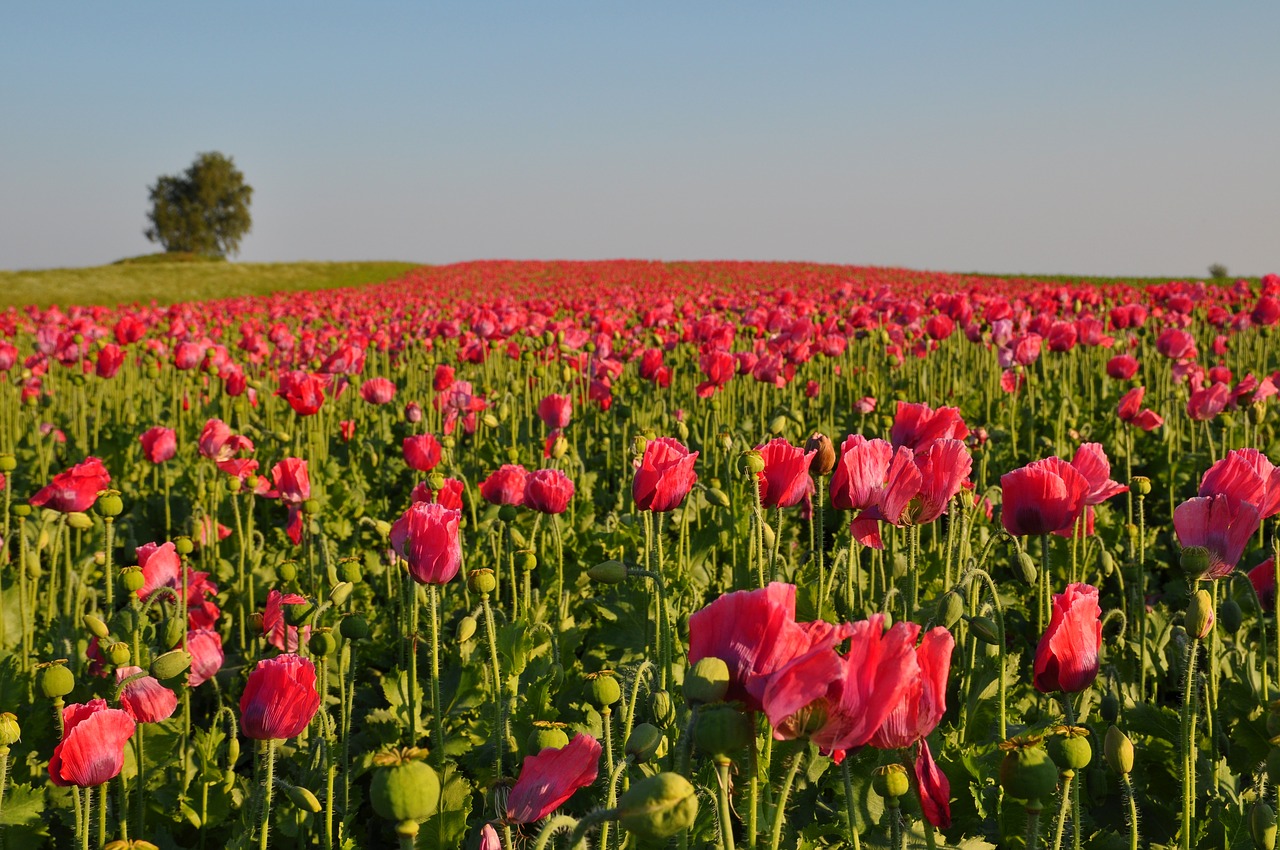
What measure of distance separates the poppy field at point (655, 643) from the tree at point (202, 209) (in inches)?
3018

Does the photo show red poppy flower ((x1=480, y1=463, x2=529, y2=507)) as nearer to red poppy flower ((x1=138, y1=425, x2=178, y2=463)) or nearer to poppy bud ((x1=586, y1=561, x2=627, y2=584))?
poppy bud ((x1=586, y1=561, x2=627, y2=584))

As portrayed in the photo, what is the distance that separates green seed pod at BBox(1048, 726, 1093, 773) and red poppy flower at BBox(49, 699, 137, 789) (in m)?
1.51

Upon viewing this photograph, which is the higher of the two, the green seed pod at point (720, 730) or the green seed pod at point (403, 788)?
the green seed pod at point (720, 730)

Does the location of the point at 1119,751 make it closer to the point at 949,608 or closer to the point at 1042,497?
the point at 949,608

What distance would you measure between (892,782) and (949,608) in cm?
72

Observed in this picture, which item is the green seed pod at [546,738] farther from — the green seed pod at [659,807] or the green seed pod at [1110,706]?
the green seed pod at [1110,706]

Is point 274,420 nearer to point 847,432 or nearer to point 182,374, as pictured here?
point 182,374

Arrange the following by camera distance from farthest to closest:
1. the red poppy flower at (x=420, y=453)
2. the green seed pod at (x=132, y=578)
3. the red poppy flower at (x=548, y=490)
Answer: the red poppy flower at (x=420, y=453) < the red poppy flower at (x=548, y=490) < the green seed pod at (x=132, y=578)

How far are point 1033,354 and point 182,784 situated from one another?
512cm

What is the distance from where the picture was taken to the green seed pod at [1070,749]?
139 cm

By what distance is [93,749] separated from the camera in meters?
1.68

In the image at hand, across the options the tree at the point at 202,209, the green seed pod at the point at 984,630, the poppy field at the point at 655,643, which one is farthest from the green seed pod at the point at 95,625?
the tree at the point at 202,209

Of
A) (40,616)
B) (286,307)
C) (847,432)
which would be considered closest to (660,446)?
(40,616)

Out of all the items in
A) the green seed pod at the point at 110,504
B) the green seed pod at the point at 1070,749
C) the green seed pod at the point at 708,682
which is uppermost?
the green seed pod at the point at 708,682
